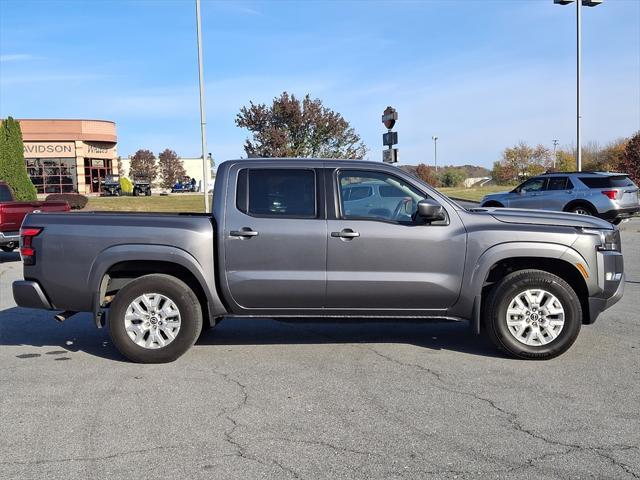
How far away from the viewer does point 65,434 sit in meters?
4.20

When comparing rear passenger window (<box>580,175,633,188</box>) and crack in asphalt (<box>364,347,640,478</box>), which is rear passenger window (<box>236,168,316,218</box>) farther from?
rear passenger window (<box>580,175,633,188</box>)

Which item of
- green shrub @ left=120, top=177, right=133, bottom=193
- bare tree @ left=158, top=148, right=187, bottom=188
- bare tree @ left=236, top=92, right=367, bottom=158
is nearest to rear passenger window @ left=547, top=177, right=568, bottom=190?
bare tree @ left=236, top=92, right=367, bottom=158

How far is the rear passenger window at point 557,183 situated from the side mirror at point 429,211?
14038mm

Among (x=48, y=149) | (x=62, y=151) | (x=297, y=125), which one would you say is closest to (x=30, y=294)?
(x=297, y=125)

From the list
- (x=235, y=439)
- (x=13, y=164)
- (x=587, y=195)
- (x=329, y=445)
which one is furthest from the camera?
(x=13, y=164)

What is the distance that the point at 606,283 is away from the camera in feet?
A: 18.9

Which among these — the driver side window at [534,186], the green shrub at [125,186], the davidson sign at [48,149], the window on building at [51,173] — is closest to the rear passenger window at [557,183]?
the driver side window at [534,186]

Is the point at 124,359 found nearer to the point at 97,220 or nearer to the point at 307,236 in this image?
the point at 97,220

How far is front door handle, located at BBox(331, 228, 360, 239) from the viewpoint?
18.9 feet

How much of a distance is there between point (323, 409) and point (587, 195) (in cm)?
1549

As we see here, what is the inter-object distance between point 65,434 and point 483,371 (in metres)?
3.44

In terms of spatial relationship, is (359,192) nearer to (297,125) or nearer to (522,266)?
(522,266)

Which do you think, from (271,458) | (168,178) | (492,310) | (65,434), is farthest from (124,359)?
(168,178)

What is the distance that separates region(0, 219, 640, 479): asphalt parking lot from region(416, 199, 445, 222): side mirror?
1.36m
